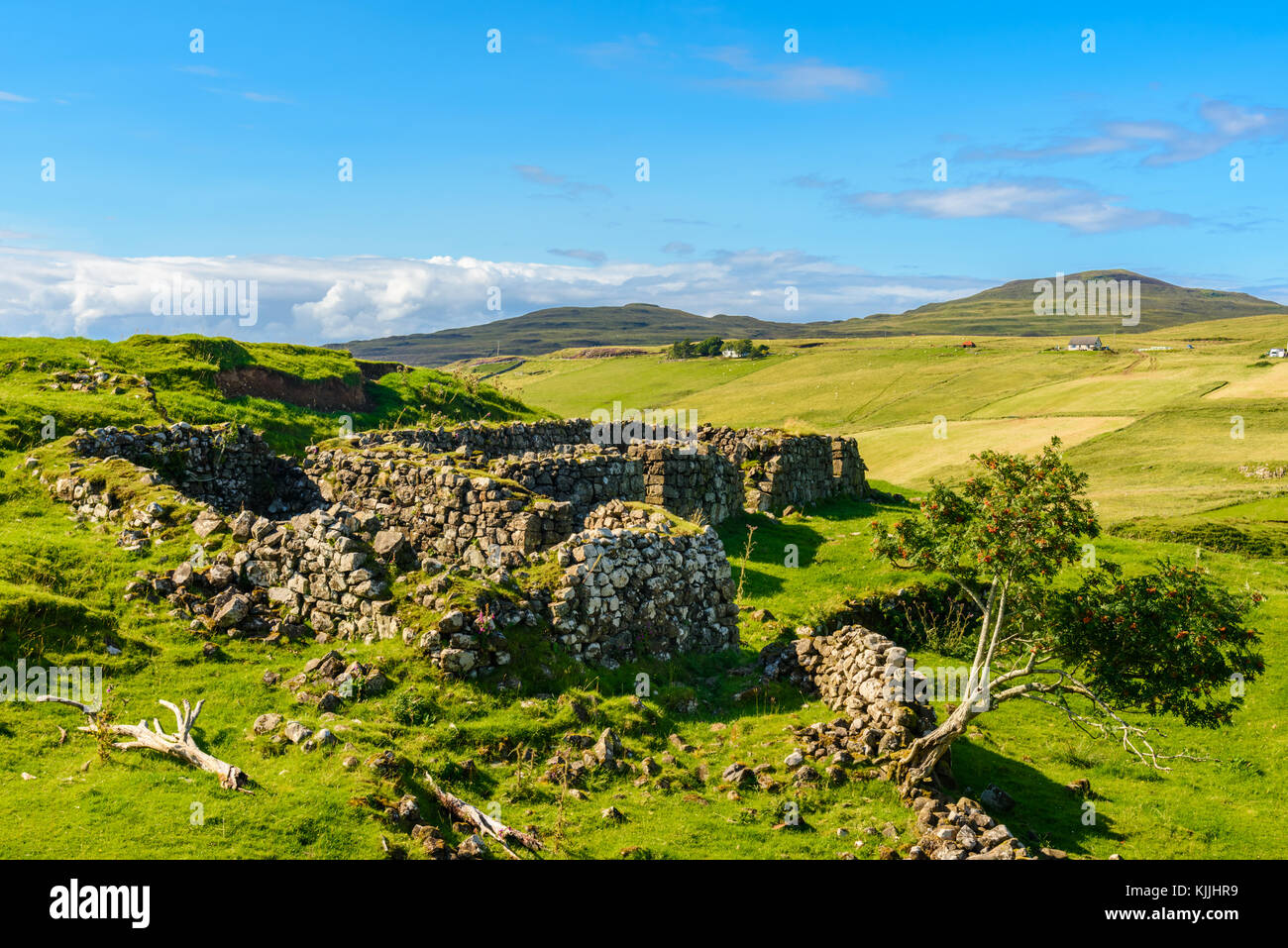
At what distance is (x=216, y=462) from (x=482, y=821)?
54.3 ft

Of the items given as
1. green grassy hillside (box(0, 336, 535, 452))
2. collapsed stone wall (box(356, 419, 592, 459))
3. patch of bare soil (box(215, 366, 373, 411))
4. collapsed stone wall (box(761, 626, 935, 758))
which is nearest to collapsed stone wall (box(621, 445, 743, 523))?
collapsed stone wall (box(356, 419, 592, 459))

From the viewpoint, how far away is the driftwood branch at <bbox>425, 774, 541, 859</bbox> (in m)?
10.4

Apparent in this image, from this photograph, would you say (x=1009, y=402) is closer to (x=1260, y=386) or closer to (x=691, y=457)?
(x=1260, y=386)

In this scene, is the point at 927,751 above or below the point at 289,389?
below

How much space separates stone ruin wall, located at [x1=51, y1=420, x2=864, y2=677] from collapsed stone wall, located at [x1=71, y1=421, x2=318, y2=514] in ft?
0.13

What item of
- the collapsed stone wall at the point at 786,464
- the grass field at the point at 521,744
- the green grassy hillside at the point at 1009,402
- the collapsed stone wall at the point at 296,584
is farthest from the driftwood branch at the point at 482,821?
the green grassy hillside at the point at 1009,402

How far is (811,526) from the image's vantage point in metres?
31.7

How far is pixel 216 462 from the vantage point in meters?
23.3

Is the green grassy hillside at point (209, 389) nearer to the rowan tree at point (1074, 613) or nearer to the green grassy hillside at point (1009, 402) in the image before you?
the green grassy hillside at point (1009, 402)

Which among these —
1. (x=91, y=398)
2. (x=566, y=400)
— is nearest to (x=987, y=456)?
(x=91, y=398)

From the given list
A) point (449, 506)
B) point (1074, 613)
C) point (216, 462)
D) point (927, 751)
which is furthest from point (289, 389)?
point (1074, 613)

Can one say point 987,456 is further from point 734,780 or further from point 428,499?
point 428,499
